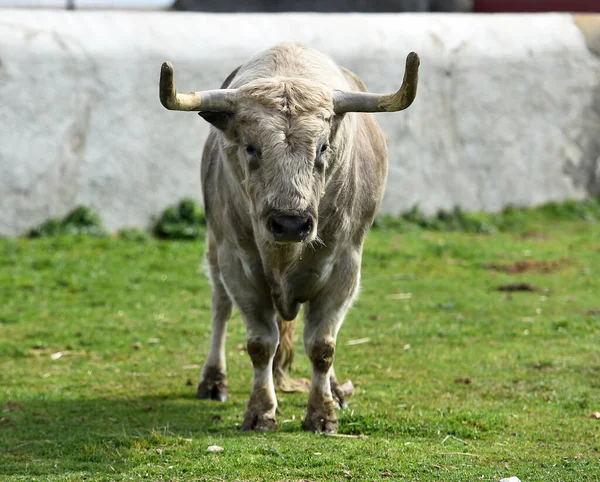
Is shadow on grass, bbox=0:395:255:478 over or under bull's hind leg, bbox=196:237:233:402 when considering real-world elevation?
under

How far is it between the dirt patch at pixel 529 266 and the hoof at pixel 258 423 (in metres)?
7.15

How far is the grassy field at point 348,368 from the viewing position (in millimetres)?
6219

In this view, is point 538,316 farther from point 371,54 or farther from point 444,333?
point 371,54

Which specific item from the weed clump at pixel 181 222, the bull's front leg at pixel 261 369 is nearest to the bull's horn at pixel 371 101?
the bull's front leg at pixel 261 369

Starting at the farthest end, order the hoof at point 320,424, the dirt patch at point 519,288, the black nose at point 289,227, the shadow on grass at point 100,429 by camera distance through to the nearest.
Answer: the dirt patch at point 519,288, the hoof at point 320,424, the shadow on grass at point 100,429, the black nose at point 289,227

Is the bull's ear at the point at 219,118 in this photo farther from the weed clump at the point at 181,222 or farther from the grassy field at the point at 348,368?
the weed clump at the point at 181,222

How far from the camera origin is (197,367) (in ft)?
30.3

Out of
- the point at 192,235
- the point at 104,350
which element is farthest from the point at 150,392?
the point at 192,235

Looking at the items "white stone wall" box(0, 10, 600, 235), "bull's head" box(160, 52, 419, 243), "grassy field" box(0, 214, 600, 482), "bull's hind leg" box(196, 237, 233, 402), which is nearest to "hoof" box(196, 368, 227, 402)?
"bull's hind leg" box(196, 237, 233, 402)

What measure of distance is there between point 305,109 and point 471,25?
11.8 metres

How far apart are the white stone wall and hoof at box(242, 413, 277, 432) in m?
7.72

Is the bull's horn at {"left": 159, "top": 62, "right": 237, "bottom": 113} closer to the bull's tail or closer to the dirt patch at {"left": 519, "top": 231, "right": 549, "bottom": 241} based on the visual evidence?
the bull's tail

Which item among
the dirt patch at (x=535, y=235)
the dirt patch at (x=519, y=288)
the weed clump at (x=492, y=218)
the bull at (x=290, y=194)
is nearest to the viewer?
the bull at (x=290, y=194)

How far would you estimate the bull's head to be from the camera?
591 cm
